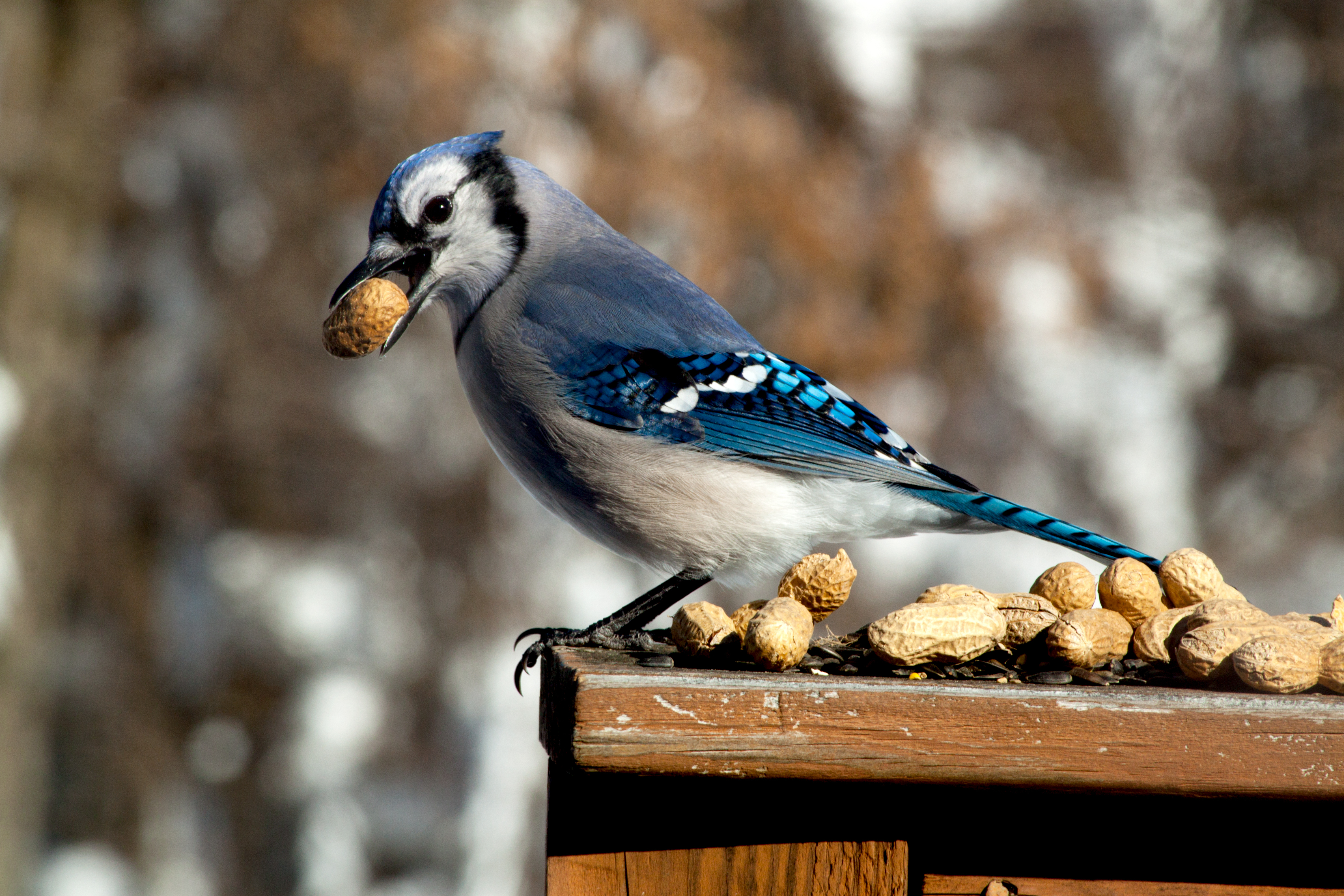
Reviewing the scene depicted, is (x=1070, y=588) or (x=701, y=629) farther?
(x=1070, y=588)

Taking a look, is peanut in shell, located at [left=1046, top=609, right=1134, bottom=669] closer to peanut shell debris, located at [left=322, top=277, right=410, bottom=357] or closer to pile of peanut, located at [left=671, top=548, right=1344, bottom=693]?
pile of peanut, located at [left=671, top=548, right=1344, bottom=693]

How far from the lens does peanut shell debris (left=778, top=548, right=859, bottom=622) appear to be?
42.1 inches

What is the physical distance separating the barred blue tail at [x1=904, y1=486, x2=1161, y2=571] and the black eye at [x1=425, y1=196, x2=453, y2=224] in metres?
0.64

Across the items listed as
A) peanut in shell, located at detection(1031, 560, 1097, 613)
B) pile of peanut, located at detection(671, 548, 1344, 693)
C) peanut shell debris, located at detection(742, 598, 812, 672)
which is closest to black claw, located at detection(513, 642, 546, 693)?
pile of peanut, located at detection(671, 548, 1344, 693)

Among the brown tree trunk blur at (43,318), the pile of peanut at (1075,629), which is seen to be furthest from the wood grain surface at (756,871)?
the brown tree trunk blur at (43,318)

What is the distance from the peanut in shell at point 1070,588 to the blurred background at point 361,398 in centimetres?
178

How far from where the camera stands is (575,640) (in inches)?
45.2

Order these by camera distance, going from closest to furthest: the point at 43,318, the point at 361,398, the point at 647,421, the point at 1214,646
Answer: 1. the point at 1214,646
2. the point at 647,421
3. the point at 361,398
4. the point at 43,318

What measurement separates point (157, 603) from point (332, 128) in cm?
138

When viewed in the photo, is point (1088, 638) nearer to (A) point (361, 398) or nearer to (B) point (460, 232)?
(B) point (460, 232)

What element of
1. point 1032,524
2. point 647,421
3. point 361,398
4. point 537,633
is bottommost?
point 537,633

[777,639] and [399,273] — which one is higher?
[399,273]

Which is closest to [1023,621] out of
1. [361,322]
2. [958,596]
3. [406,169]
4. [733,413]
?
[958,596]

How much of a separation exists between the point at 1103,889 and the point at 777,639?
0.30 m
